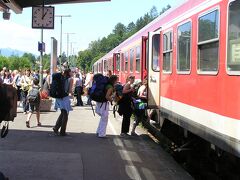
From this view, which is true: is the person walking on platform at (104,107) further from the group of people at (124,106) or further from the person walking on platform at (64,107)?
the person walking on platform at (64,107)

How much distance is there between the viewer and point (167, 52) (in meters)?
11.1

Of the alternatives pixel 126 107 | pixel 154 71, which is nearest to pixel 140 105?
pixel 126 107

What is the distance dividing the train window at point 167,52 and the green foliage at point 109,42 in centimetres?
11519

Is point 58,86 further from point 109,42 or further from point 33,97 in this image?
point 109,42

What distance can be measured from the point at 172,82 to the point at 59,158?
8.55 feet

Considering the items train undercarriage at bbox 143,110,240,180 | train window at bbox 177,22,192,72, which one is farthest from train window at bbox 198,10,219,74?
train undercarriage at bbox 143,110,240,180

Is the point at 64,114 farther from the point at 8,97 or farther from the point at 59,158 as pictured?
the point at 8,97

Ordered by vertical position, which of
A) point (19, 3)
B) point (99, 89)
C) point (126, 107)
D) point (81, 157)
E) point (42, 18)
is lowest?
point (81, 157)

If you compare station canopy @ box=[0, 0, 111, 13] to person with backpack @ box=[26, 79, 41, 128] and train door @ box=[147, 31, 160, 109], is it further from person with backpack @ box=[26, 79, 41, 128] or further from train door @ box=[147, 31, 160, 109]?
person with backpack @ box=[26, 79, 41, 128]

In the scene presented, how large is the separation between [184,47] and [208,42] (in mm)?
1756

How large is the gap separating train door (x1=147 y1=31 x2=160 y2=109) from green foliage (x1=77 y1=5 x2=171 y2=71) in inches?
4451

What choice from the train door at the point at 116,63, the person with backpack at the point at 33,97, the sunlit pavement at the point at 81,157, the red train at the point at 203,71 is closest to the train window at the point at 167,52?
the red train at the point at 203,71

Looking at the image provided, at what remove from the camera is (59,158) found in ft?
31.8

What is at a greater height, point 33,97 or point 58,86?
point 58,86
